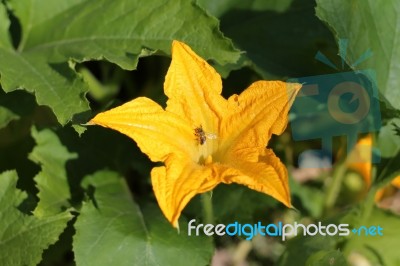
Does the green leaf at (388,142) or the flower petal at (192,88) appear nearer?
the flower petal at (192,88)

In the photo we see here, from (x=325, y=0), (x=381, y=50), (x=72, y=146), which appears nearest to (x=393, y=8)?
(x=381, y=50)

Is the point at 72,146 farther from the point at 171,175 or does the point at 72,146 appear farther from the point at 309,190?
the point at 309,190

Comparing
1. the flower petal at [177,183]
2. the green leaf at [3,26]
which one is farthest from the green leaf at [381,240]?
the green leaf at [3,26]

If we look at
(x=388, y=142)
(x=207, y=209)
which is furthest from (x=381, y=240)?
(x=207, y=209)

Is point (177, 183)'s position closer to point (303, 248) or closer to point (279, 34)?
point (303, 248)

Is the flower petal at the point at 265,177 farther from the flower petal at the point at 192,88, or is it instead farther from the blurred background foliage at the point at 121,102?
the blurred background foliage at the point at 121,102

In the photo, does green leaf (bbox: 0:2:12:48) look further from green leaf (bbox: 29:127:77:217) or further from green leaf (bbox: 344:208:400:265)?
green leaf (bbox: 344:208:400:265)
